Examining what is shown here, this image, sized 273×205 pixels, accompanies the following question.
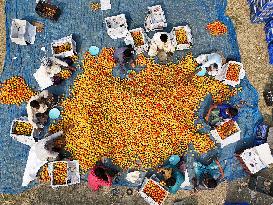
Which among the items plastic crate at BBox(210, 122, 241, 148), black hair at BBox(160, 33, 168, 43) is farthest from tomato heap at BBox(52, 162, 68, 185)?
black hair at BBox(160, 33, 168, 43)

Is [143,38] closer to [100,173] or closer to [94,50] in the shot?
[94,50]

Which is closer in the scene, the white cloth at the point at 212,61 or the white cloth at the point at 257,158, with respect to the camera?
the white cloth at the point at 257,158

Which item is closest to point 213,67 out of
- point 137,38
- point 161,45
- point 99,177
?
point 161,45

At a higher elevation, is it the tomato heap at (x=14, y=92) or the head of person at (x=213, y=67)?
the head of person at (x=213, y=67)

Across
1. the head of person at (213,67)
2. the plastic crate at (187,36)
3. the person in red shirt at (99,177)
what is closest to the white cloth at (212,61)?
the head of person at (213,67)

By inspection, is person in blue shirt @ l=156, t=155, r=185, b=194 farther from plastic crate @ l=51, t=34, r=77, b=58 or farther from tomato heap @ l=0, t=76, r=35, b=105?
tomato heap @ l=0, t=76, r=35, b=105

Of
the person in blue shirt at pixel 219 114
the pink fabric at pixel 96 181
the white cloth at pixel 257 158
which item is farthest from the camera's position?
the white cloth at pixel 257 158

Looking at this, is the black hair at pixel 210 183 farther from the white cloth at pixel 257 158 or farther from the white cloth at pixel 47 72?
the white cloth at pixel 47 72

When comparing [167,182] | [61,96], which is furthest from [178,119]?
[61,96]
